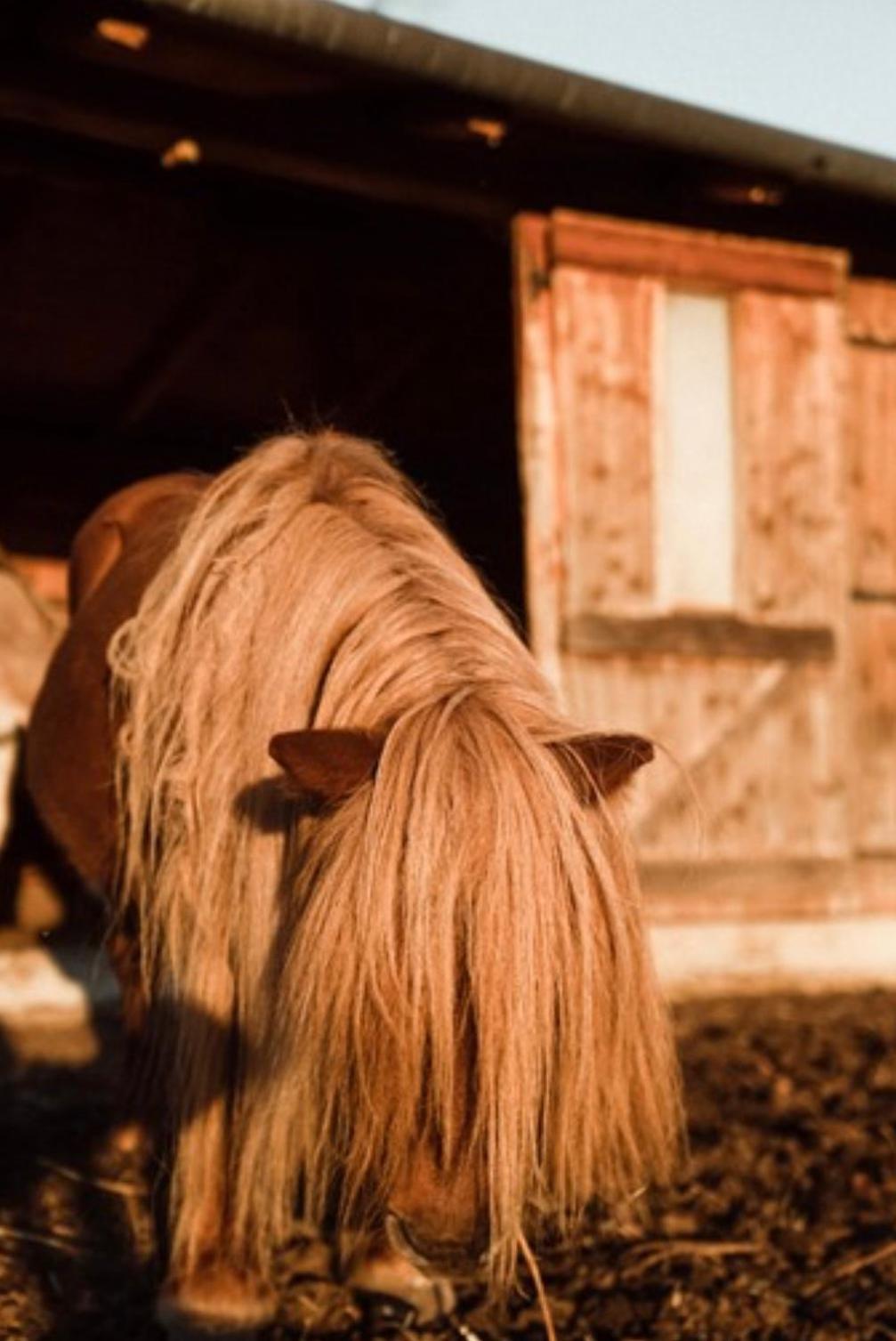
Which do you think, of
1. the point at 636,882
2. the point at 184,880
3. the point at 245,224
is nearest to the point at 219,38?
the point at 245,224

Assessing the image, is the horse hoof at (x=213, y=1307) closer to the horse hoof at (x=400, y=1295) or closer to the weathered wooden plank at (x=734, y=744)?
the horse hoof at (x=400, y=1295)

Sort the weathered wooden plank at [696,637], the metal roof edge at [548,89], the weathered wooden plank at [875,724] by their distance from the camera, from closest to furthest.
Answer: the metal roof edge at [548,89]
the weathered wooden plank at [696,637]
the weathered wooden plank at [875,724]

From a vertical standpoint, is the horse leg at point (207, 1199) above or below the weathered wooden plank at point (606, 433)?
below

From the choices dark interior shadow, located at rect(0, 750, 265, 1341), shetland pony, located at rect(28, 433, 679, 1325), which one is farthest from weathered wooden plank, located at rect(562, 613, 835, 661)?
shetland pony, located at rect(28, 433, 679, 1325)

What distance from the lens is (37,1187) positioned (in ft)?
14.7

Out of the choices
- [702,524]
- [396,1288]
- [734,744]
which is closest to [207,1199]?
[396,1288]

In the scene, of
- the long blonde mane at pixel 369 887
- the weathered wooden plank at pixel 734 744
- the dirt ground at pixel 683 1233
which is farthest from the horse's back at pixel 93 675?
the weathered wooden plank at pixel 734 744

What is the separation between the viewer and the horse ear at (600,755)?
2959mm

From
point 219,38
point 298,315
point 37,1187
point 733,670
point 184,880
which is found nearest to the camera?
point 184,880

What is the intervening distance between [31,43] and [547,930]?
12.9 ft

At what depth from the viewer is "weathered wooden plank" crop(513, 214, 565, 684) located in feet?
23.0

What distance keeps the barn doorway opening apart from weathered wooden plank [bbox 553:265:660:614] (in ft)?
1.57

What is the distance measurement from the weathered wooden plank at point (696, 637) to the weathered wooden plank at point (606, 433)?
0.25ft

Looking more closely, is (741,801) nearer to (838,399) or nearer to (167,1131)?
(838,399)
